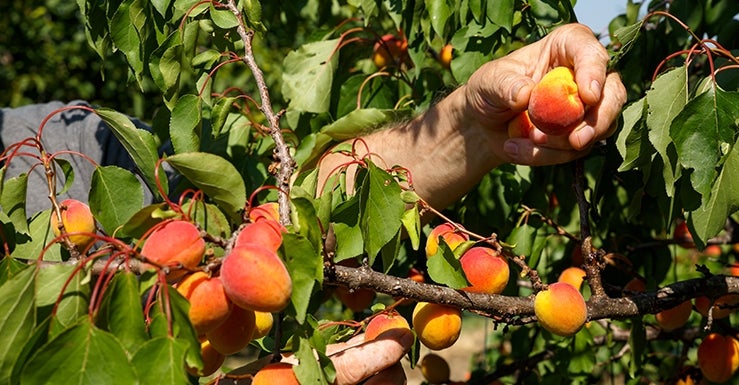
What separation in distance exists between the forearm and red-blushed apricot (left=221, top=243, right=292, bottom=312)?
2.03 feet

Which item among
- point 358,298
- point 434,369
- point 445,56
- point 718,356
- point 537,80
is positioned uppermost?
point 537,80

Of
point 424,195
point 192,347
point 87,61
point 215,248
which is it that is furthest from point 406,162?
point 87,61

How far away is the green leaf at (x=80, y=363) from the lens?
0.75 meters

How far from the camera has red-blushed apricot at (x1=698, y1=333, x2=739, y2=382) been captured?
160cm

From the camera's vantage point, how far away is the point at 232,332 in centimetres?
94

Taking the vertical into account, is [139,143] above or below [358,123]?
above

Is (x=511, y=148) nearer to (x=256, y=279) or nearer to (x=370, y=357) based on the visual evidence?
(x=370, y=357)

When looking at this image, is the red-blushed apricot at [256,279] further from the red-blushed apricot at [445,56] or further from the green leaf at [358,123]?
the red-blushed apricot at [445,56]

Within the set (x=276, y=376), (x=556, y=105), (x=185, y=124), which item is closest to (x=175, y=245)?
(x=276, y=376)

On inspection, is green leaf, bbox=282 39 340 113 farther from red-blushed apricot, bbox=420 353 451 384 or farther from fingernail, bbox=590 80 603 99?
fingernail, bbox=590 80 603 99

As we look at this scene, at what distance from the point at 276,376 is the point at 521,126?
57 centimetres

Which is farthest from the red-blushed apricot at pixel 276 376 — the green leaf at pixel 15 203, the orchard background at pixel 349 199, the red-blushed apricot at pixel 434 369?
the red-blushed apricot at pixel 434 369

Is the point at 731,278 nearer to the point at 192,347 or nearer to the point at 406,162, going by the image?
the point at 406,162

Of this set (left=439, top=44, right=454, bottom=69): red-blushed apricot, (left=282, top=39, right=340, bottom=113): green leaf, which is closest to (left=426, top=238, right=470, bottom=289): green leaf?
(left=282, top=39, right=340, bottom=113): green leaf
